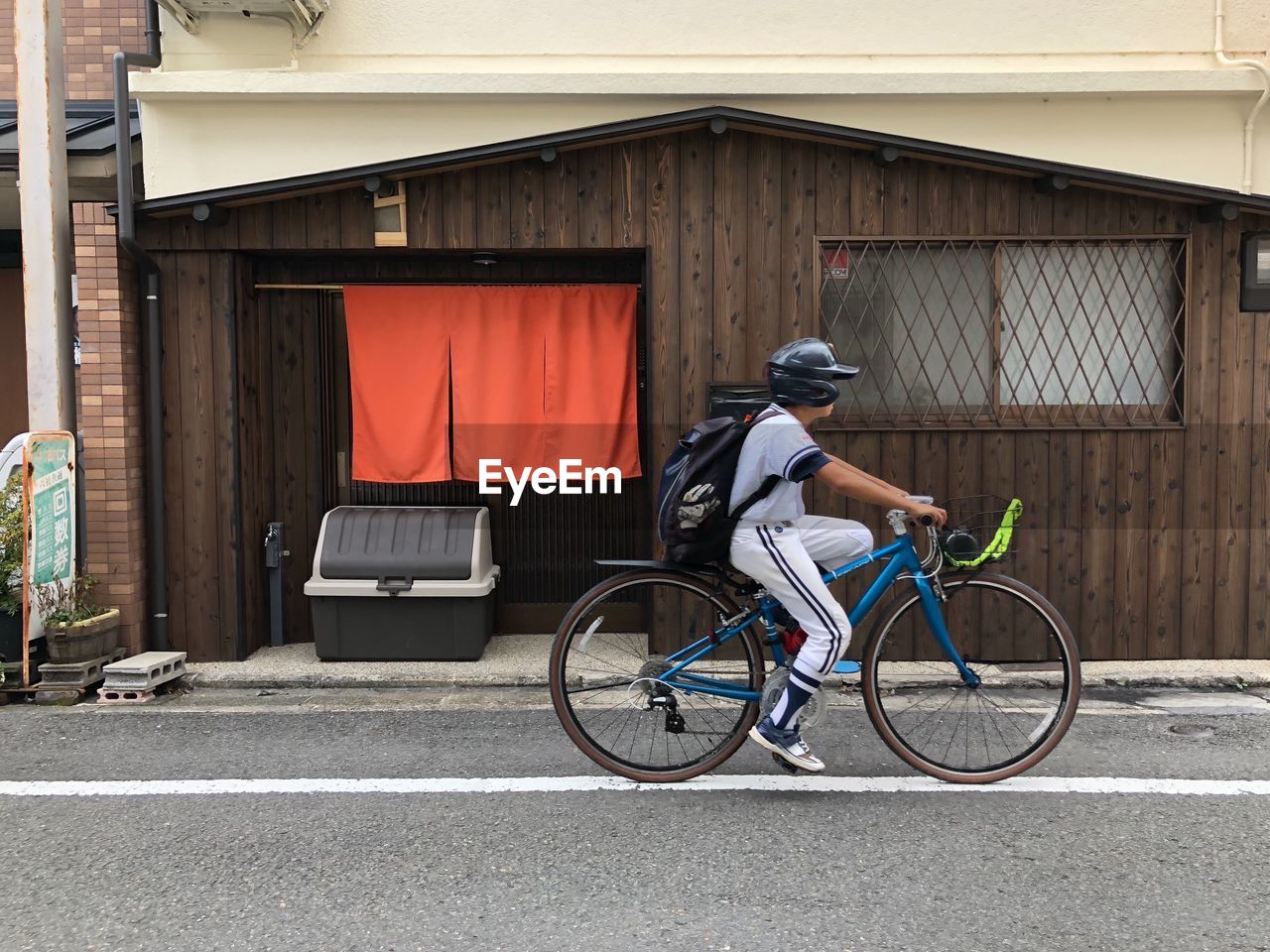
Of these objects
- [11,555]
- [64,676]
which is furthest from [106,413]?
[64,676]

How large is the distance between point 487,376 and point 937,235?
320cm

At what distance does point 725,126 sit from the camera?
6309 mm

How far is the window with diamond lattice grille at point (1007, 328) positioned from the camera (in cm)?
655

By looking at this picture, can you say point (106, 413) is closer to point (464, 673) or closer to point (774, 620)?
point (464, 673)

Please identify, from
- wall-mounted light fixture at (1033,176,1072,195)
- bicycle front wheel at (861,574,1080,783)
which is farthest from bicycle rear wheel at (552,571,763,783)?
wall-mounted light fixture at (1033,176,1072,195)

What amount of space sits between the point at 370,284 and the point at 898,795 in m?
4.88

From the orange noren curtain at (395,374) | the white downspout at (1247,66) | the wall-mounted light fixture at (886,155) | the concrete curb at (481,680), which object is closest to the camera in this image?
the concrete curb at (481,680)

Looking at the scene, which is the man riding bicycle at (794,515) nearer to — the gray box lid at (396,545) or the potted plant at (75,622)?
the gray box lid at (396,545)

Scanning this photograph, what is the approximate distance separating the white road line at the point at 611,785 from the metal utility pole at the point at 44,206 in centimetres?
285

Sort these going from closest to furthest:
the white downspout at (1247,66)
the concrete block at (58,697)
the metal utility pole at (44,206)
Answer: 1. the concrete block at (58,697)
2. the metal utility pole at (44,206)
3. the white downspout at (1247,66)

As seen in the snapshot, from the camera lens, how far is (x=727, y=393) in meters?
6.42

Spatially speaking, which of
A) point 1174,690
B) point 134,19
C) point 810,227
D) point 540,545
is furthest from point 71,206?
point 1174,690

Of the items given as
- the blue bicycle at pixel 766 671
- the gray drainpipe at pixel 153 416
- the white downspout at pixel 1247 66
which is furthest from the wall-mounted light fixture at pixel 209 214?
the white downspout at pixel 1247 66

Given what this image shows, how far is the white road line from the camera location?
4.25 m
